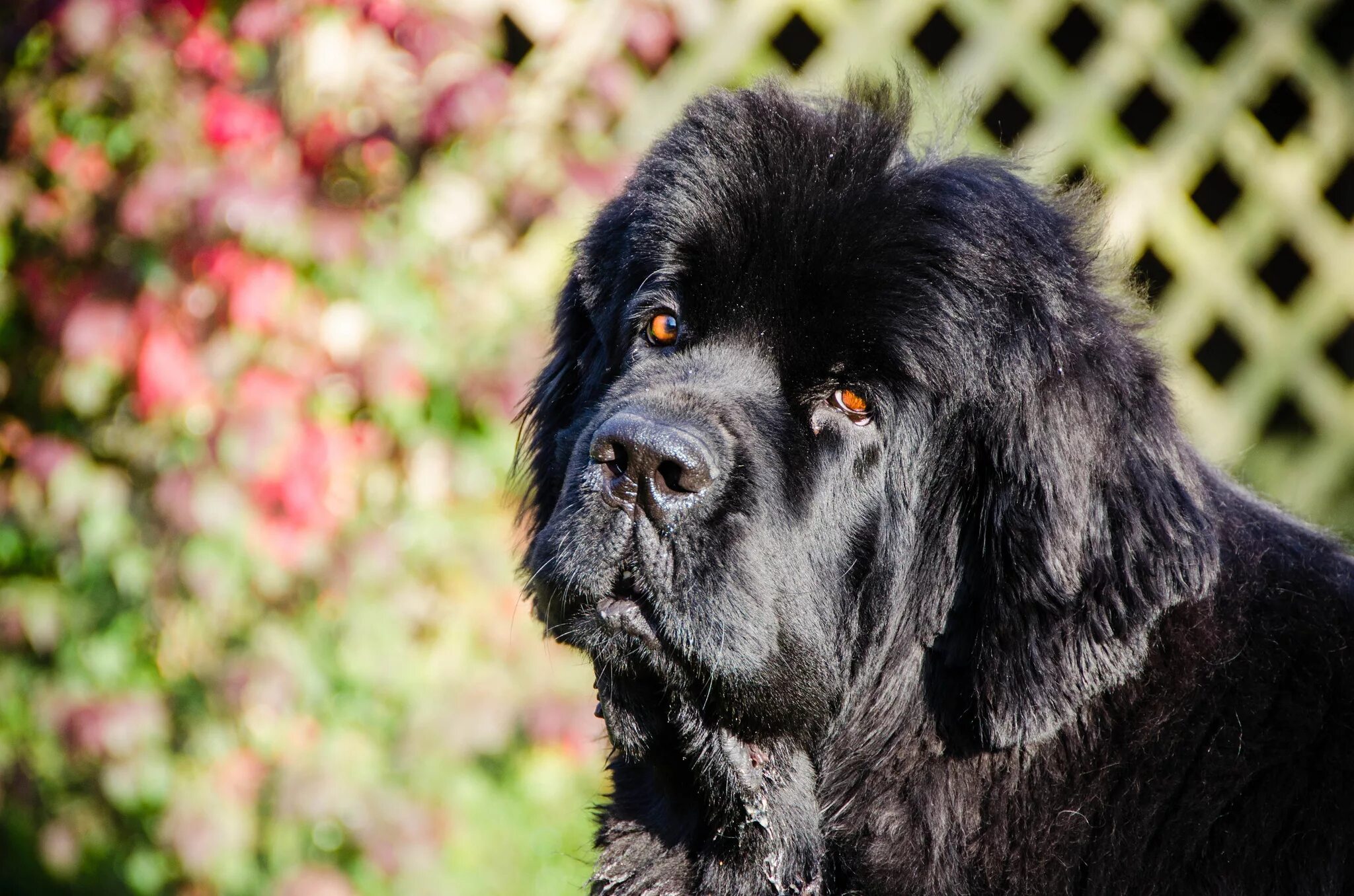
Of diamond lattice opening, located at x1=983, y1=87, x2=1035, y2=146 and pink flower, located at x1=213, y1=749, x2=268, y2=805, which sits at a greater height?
diamond lattice opening, located at x1=983, y1=87, x2=1035, y2=146

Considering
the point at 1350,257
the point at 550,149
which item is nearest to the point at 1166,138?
the point at 1350,257

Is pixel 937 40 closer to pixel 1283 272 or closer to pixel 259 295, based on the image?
pixel 1283 272

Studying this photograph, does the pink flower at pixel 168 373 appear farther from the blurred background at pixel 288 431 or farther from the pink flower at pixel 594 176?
the pink flower at pixel 594 176

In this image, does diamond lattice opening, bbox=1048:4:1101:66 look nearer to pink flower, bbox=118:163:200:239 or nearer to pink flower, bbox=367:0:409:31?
pink flower, bbox=367:0:409:31

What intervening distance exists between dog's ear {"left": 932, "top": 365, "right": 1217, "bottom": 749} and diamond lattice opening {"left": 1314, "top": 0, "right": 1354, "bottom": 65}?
15.4 ft

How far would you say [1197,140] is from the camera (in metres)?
5.02

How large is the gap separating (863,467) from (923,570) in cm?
20

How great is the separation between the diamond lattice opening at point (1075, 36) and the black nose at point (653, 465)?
531 cm

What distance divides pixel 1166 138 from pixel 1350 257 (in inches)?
35.3

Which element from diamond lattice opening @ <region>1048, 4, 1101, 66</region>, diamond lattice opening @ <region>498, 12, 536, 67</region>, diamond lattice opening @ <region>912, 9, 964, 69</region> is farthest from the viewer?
diamond lattice opening @ <region>912, 9, 964, 69</region>

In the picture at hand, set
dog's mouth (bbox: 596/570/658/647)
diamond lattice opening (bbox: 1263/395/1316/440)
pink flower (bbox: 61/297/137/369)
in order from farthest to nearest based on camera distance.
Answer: diamond lattice opening (bbox: 1263/395/1316/440)
pink flower (bbox: 61/297/137/369)
dog's mouth (bbox: 596/570/658/647)

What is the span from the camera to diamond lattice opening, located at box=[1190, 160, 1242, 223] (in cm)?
692

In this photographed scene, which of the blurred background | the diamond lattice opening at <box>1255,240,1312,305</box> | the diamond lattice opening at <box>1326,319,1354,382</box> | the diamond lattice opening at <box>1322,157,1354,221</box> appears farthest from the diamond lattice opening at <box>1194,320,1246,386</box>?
the blurred background

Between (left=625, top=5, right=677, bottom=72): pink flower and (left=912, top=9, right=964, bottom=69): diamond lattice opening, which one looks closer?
(left=625, top=5, right=677, bottom=72): pink flower
